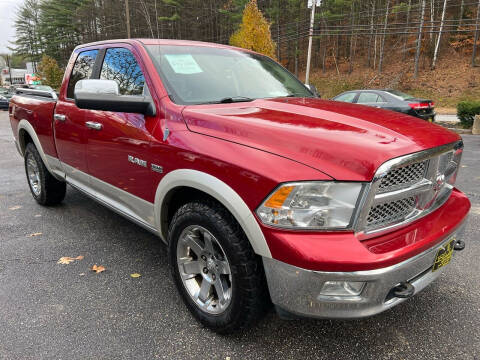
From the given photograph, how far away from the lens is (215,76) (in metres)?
2.77

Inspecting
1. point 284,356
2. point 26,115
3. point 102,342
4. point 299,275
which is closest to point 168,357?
point 102,342

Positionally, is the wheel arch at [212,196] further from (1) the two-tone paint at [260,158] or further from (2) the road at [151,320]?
(2) the road at [151,320]

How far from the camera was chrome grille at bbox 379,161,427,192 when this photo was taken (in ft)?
5.65

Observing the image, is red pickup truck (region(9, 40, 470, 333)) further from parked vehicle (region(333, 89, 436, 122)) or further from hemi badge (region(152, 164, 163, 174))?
parked vehicle (region(333, 89, 436, 122))

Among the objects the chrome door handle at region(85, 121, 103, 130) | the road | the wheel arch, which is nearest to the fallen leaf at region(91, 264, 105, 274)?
the road

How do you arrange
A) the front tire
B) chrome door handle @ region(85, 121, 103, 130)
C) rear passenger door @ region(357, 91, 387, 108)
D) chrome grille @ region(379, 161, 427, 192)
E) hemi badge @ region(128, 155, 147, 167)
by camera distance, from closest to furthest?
chrome grille @ region(379, 161, 427, 192) < the front tire < hemi badge @ region(128, 155, 147, 167) < chrome door handle @ region(85, 121, 103, 130) < rear passenger door @ region(357, 91, 387, 108)

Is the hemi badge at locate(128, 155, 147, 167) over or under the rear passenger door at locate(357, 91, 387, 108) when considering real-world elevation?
over

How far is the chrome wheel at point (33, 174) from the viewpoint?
4.52 metres

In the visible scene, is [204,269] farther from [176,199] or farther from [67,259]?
[67,259]

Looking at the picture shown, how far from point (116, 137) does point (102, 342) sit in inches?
56.0

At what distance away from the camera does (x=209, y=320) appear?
217cm

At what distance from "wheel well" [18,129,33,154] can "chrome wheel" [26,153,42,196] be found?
0.56 ft

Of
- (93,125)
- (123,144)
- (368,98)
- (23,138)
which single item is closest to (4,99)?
(368,98)

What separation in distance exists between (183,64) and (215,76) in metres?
0.26
